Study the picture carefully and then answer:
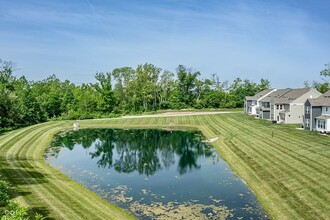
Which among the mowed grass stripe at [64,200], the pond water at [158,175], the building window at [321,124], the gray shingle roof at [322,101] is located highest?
the gray shingle roof at [322,101]

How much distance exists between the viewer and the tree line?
83.2m

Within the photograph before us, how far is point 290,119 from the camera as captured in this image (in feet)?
193

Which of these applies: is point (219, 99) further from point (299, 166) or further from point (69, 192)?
point (69, 192)

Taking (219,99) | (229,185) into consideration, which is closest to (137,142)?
(229,185)

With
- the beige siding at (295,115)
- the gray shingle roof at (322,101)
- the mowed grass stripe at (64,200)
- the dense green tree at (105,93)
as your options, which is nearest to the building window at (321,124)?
the gray shingle roof at (322,101)

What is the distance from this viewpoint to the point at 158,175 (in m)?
30.0

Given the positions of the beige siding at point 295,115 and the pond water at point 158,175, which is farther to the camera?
the beige siding at point 295,115

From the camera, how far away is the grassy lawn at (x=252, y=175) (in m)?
19.3

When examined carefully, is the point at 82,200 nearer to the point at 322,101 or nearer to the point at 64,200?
the point at 64,200

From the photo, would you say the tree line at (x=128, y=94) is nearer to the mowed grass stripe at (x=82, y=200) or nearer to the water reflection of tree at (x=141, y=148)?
the water reflection of tree at (x=141, y=148)

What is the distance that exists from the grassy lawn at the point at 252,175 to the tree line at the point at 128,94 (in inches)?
1430

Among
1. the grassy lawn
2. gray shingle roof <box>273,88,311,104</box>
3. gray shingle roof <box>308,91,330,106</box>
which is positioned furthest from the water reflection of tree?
gray shingle roof <box>273,88,311,104</box>

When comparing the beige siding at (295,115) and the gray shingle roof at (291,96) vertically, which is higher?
the gray shingle roof at (291,96)

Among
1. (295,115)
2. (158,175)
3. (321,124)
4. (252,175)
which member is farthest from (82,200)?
(295,115)
